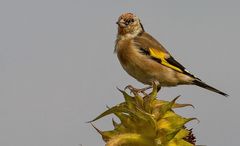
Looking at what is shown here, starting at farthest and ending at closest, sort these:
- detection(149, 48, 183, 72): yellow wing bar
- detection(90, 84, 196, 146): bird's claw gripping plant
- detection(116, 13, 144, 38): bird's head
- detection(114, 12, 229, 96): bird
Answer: detection(149, 48, 183, 72): yellow wing bar
detection(116, 13, 144, 38): bird's head
detection(114, 12, 229, 96): bird
detection(90, 84, 196, 146): bird's claw gripping plant

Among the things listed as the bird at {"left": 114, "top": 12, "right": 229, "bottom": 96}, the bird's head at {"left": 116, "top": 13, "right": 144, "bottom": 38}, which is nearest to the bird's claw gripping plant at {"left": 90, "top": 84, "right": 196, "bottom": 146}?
the bird at {"left": 114, "top": 12, "right": 229, "bottom": 96}

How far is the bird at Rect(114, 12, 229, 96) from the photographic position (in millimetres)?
14133

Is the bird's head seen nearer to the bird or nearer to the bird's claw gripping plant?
the bird

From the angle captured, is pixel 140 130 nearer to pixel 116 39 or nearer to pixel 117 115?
pixel 117 115

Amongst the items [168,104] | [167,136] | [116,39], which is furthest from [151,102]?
[116,39]

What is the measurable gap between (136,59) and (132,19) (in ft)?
3.12

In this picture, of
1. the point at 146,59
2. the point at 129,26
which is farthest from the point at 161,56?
the point at 129,26

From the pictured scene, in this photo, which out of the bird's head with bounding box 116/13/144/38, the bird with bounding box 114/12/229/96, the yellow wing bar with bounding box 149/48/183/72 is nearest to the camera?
the bird with bounding box 114/12/229/96

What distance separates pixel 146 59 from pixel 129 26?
0.87 meters

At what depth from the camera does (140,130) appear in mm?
3906

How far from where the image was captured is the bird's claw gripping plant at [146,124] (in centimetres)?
374

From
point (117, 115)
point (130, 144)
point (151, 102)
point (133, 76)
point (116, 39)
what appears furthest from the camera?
point (116, 39)

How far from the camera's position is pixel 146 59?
14.7 m

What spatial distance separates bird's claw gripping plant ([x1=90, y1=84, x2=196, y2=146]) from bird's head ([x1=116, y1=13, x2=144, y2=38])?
1012 cm
